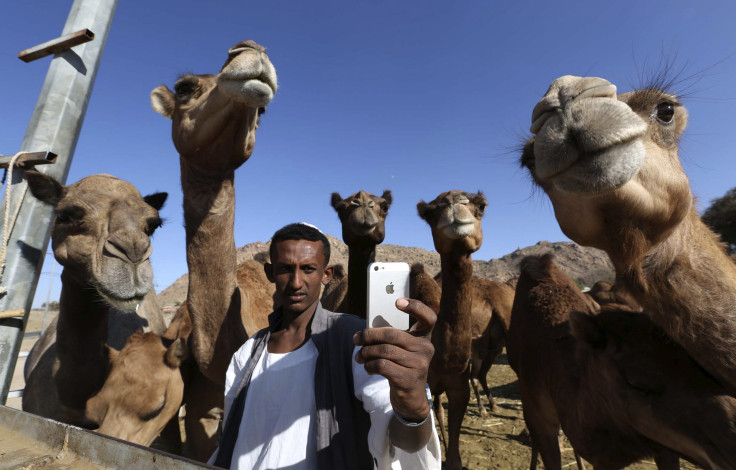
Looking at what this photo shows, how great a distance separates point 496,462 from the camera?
569cm

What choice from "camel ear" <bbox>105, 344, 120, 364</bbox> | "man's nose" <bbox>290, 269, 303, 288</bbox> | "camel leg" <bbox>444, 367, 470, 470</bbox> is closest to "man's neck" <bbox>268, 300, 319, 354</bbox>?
"man's nose" <bbox>290, 269, 303, 288</bbox>

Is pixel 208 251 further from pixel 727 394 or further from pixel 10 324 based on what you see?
pixel 727 394

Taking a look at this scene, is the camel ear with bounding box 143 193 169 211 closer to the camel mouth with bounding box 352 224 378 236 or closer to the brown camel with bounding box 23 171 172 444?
the brown camel with bounding box 23 171 172 444

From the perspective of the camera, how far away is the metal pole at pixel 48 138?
2.35 m

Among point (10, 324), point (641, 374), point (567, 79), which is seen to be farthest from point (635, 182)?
point (10, 324)

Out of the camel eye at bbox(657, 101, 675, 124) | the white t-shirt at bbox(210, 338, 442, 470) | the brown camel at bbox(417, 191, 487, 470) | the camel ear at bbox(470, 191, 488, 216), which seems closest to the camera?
the white t-shirt at bbox(210, 338, 442, 470)

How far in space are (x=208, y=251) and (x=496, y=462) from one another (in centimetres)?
541

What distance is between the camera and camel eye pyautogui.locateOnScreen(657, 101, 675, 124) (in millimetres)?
2162

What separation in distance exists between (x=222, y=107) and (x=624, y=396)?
3669mm

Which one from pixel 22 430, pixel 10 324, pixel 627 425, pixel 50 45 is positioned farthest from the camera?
pixel 627 425

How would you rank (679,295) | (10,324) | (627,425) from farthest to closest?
(627,425) → (10,324) → (679,295)

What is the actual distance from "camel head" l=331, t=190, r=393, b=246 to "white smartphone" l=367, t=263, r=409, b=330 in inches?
128

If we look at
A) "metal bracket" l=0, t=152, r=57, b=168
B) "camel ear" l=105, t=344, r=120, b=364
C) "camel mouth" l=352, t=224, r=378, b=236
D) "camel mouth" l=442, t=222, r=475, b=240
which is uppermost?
"camel mouth" l=442, t=222, r=475, b=240

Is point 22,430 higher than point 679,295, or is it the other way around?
point 679,295
